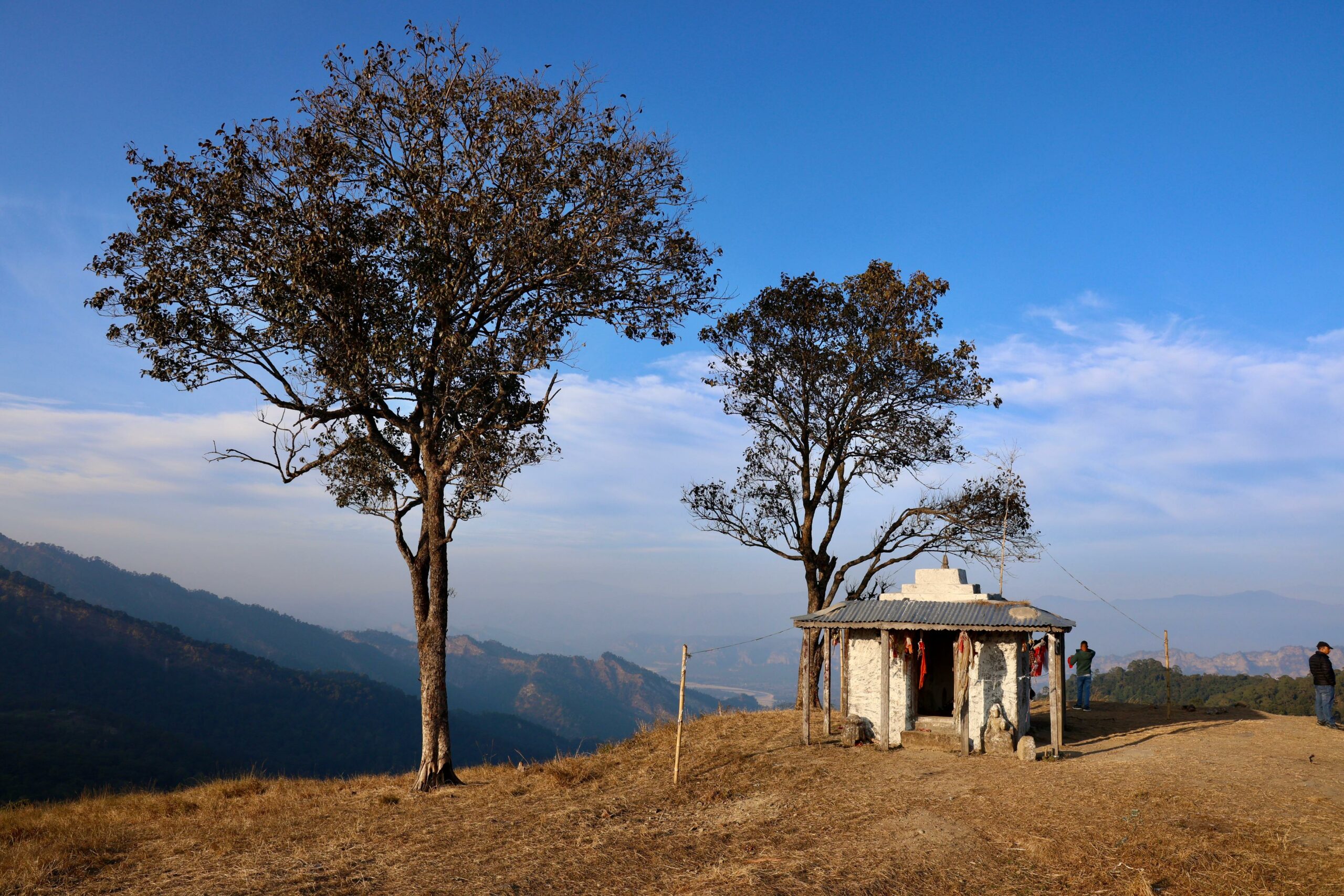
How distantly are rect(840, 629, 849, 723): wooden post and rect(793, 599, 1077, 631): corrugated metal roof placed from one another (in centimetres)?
51

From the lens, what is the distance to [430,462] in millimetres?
18406

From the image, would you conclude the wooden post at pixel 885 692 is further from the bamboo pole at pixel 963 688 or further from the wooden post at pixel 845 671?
the bamboo pole at pixel 963 688

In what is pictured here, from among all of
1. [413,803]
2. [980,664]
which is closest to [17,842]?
[413,803]

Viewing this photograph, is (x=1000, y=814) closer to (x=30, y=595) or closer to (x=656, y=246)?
(x=656, y=246)

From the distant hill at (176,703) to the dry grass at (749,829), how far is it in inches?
2574

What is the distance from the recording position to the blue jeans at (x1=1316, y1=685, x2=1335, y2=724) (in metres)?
22.1

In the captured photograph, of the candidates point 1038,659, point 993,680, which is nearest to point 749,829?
point 993,680

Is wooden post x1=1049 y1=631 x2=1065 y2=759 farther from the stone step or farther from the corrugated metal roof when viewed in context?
the stone step

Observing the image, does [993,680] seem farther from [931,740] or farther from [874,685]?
[874,685]

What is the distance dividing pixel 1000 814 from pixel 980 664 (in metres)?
6.56

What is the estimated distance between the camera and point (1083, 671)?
1043 inches

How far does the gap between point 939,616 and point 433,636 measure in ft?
38.7

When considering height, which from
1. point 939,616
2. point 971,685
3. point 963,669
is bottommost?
point 971,685

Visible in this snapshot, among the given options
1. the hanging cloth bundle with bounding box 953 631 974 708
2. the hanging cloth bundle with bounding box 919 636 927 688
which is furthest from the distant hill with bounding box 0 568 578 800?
the hanging cloth bundle with bounding box 953 631 974 708
